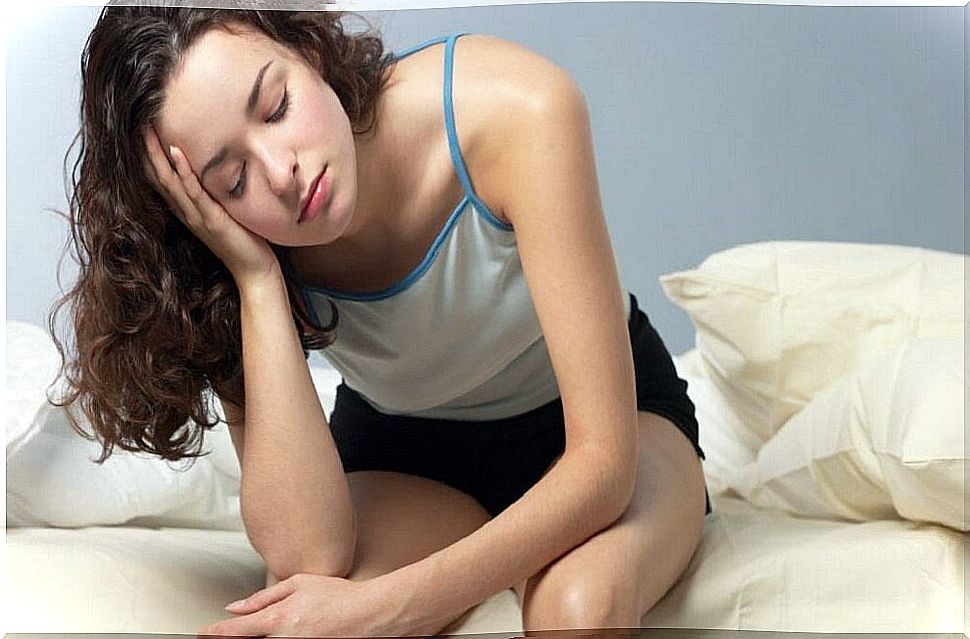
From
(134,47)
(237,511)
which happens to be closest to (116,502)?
(237,511)

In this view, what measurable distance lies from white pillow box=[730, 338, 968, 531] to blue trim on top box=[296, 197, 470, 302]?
36 cm

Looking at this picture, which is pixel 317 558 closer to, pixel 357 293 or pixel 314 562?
pixel 314 562

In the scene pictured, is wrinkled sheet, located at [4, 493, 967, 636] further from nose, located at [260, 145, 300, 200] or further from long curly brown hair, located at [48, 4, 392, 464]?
nose, located at [260, 145, 300, 200]

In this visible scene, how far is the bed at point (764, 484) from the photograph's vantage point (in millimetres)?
887

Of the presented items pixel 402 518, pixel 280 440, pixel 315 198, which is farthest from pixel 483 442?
pixel 315 198

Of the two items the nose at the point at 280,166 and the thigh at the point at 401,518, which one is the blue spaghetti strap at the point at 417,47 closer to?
the nose at the point at 280,166

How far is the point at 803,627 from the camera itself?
2.87ft

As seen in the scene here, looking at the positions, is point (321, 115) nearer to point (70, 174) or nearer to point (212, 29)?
point (212, 29)

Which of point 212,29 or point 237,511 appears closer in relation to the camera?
point 212,29

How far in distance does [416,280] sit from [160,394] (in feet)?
0.73

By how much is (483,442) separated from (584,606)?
0.93 feet

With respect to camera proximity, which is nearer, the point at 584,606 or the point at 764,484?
the point at 584,606

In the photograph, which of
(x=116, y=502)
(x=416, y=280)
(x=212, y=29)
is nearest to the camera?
(x=212, y=29)

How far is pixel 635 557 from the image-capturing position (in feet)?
2.85
